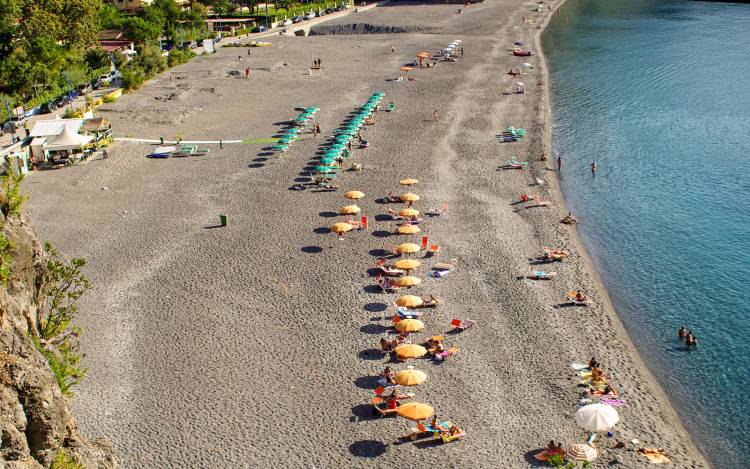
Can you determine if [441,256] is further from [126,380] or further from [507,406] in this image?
[126,380]

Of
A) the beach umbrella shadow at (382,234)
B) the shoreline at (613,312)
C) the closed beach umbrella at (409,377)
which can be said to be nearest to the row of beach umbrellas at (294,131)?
the beach umbrella shadow at (382,234)

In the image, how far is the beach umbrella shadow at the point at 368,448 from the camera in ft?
76.9

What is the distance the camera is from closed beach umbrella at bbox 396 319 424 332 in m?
29.3

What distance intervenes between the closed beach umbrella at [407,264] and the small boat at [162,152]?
2436cm

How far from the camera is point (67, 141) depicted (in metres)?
51.0

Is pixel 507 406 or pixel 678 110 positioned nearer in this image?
pixel 507 406

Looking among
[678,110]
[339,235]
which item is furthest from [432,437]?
[678,110]

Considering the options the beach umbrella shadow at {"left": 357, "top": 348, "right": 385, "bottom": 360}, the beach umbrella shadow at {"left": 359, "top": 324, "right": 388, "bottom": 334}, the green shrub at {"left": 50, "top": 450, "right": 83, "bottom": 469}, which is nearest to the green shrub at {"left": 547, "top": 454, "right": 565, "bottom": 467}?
the beach umbrella shadow at {"left": 357, "top": 348, "right": 385, "bottom": 360}

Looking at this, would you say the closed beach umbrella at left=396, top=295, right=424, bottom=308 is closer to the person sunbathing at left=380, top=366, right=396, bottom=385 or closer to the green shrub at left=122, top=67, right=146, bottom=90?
the person sunbathing at left=380, top=366, right=396, bottom=385

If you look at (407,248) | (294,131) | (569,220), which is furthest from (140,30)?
(407,248)

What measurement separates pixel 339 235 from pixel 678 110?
4055 cm

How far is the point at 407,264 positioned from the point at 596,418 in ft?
42.4

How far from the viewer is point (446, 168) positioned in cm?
4969

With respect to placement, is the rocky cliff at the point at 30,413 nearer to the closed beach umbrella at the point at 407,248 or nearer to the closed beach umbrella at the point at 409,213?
the closed beach umbrella at the point at 407,248
